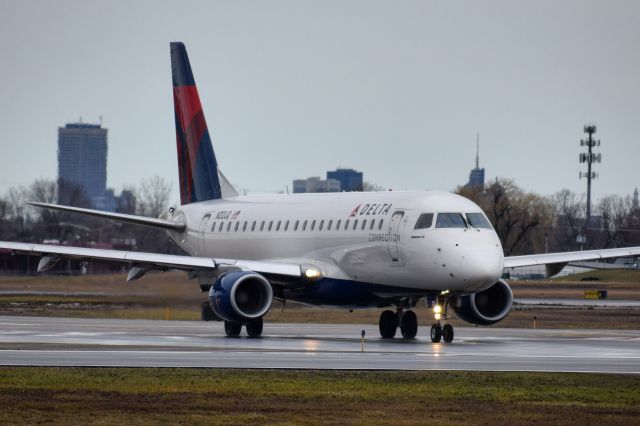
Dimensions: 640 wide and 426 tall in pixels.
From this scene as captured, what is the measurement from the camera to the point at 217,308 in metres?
39.4

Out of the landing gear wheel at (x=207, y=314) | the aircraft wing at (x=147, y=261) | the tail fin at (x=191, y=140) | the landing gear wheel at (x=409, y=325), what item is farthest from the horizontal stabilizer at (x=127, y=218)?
the landing gear wheel at (x=409, y=325)

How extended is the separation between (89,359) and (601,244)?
13551cm

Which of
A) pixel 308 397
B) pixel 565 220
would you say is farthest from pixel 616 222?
pixel 308 397

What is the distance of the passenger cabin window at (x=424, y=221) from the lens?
126 ft

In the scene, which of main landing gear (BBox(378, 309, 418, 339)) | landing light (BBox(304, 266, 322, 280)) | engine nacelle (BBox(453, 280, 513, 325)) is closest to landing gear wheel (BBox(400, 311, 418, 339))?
main landing gear (BBox(378, 309, 418, 339))

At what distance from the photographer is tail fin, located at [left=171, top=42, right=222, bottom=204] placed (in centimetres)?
5094

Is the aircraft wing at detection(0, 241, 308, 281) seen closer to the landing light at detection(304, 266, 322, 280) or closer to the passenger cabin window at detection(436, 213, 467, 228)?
the landing light at detection(304, 266, 322, 280)

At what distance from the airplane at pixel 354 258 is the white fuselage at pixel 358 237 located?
37 millimetres

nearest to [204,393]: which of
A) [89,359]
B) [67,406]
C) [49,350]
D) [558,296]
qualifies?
[67,406]

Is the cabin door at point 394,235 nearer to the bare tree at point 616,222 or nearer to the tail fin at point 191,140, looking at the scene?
the tail fin at point 191,140

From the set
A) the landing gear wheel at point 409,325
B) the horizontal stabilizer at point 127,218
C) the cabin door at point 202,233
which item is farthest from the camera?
the cabin door at point 202,233

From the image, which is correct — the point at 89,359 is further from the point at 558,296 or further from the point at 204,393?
the point at 558,296

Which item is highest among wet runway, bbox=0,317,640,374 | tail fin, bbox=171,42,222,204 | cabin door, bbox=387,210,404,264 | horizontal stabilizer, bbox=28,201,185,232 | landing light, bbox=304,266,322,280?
tail fin, bbox=171,42,222,204

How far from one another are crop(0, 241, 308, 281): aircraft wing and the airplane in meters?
0.04
